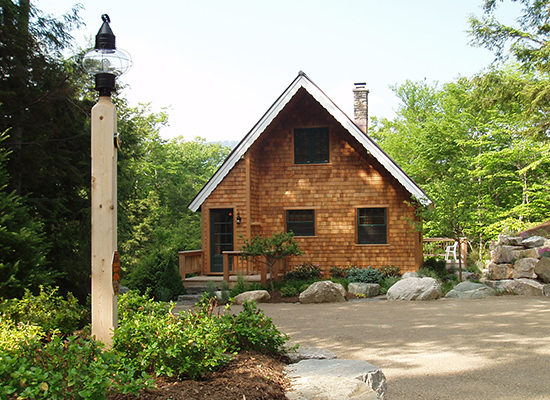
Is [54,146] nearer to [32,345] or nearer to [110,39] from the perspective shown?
[110,39]

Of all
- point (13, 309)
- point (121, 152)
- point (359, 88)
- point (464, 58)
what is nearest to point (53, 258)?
point (121, 152)

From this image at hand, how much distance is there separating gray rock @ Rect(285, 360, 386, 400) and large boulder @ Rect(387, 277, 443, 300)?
8383 millimetres

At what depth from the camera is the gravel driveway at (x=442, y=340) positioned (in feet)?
18.2

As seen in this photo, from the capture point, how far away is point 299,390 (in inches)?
167

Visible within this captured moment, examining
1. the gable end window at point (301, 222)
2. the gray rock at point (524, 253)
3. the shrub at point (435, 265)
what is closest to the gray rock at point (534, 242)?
the gray rock at point (524, 253)

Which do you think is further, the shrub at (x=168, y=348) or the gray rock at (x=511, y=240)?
the gray rock at (x=511, y=240)

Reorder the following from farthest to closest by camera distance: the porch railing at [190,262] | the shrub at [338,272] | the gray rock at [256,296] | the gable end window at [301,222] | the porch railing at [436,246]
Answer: the porch railing at [436,246] < the gable end window at [301,222] < the shrub at [338,272] < the porch railing at [190,262] < the gray rock at [256,296]

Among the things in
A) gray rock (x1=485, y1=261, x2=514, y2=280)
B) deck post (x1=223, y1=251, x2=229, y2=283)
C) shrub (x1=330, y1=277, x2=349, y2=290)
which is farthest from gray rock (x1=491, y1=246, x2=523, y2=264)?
deck post (x1=223, y1=251, x2=229, y2=283)

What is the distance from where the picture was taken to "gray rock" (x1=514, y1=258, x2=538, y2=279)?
13.6 metres

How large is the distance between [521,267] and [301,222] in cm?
673

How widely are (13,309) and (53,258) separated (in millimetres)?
6332

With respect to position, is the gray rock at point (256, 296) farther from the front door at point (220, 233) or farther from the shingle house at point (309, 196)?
the front door at point (220, 233)

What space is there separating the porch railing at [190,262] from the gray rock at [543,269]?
10.1 metres

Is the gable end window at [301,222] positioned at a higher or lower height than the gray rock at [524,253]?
higher
